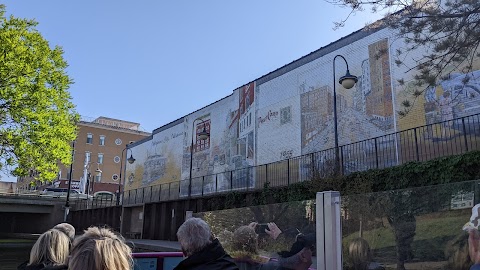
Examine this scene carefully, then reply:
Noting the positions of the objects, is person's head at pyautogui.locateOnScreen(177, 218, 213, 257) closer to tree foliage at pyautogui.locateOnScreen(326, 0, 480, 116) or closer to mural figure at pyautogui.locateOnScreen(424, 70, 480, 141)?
tree foliage at pyautogui.locateOnScreen(326, 0, 480, 116)

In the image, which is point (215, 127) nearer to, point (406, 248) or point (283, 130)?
point (283, 130)

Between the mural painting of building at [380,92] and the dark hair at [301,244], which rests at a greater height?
the mural painting of building at [380,92]

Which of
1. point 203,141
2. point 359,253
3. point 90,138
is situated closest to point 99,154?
point 90,138

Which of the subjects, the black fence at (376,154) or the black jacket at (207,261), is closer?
the black jacket at (207,261)

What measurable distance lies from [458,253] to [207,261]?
6.76ft

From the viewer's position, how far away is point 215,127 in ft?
105

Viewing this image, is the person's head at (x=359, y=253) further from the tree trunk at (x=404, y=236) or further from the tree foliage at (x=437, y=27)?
the tree foliage at (x=437, y=27)

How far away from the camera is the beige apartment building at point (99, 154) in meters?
67.7

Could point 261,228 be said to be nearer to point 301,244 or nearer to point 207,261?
point 301,244

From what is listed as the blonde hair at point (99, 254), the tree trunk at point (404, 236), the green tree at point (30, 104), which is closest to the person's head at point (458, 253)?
the tree trunk at point (404, 236)

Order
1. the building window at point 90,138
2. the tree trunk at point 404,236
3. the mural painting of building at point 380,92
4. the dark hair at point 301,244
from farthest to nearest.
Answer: the building window at point 90,138, the mural painting of building at point 380,92, the dark hair at point 301,244, the tree trunk at point 404,236

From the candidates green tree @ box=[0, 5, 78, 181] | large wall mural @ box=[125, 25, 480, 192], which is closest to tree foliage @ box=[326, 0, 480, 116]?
large wall mural @ box=[125, 25, 480, 192]

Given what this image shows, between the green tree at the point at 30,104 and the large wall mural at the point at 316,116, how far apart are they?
11732 millimetres

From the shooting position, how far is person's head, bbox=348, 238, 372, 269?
154 inches
